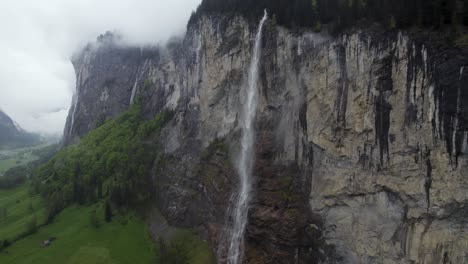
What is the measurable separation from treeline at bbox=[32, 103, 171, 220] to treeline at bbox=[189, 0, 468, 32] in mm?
49708

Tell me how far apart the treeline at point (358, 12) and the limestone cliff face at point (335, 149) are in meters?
1.85

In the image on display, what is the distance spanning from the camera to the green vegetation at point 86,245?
70375 millimetres

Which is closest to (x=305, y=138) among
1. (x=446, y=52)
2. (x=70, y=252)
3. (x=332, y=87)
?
(x=332, y=87)

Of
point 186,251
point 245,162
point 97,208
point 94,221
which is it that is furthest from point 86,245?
point 245,162

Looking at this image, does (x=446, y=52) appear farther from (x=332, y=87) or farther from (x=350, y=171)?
(x=350, y=171)

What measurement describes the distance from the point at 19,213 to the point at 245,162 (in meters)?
79.8

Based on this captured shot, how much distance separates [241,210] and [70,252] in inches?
1565

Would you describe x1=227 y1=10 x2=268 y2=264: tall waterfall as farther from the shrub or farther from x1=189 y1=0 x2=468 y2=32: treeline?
the shrub

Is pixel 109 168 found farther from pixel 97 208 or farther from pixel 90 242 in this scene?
pixel 90 242

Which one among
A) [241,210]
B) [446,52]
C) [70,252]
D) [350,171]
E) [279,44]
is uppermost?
[279,44]

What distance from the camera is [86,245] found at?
7619 centimetres

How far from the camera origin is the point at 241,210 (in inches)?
2333

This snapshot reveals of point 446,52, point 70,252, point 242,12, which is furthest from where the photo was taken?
point 70,252

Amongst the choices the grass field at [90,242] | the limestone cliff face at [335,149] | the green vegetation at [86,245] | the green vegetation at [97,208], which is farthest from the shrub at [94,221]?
the limestone cliff face at [335,149]
